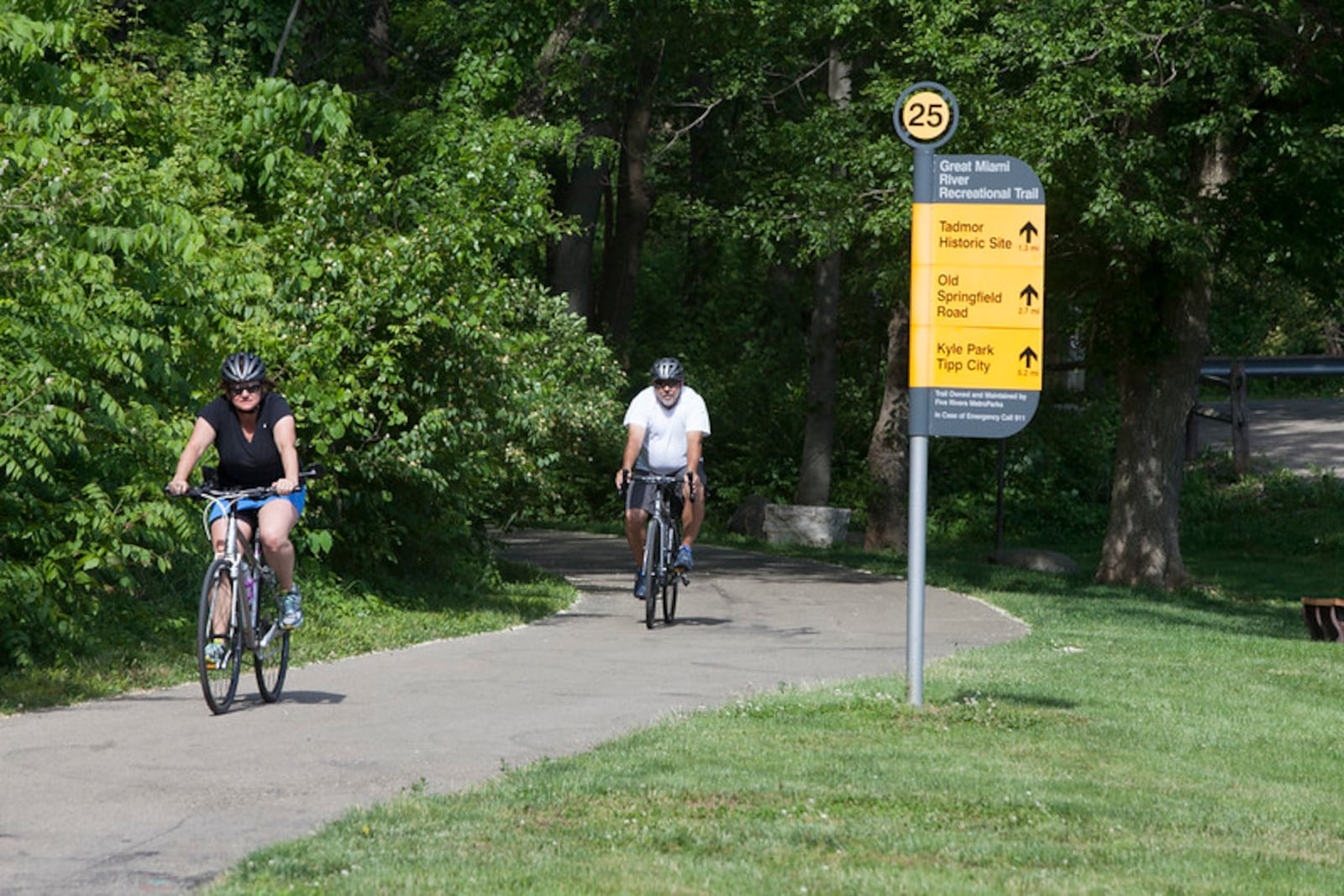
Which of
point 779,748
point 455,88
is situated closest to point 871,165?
point 455,88

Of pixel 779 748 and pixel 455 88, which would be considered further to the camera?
pixel 455 88

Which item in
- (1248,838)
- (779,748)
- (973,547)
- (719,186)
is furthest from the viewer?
(719,186)

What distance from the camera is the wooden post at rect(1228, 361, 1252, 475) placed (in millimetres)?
39688

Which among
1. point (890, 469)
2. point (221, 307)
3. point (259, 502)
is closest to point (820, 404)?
point (890, 469)

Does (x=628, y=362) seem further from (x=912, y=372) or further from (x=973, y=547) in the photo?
(x=912, y=372)

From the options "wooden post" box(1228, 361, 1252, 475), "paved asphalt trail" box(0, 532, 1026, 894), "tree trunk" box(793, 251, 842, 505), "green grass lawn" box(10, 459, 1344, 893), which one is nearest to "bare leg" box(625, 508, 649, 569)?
"paved asphalt trail" box(0, 532, 1026, 894)

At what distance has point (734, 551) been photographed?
2886cm

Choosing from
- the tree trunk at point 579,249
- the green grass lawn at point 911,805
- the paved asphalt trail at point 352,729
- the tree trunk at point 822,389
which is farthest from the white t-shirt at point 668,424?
the tree trunk at point 822,389

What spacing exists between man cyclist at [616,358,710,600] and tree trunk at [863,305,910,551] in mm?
15301

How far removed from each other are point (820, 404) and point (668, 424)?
745 inches

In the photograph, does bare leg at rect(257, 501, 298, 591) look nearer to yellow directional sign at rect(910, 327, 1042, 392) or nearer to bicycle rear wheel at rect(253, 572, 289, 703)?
bicycle rear wheel at rect(253, 572, 289, 703)

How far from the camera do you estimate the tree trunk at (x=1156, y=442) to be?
2408cm

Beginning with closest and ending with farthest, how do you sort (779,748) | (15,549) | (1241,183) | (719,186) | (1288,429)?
(779,748) → (15,549) → (1241,183) → (719,186) → (1288,429)

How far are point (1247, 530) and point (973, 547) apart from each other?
5021 mm
